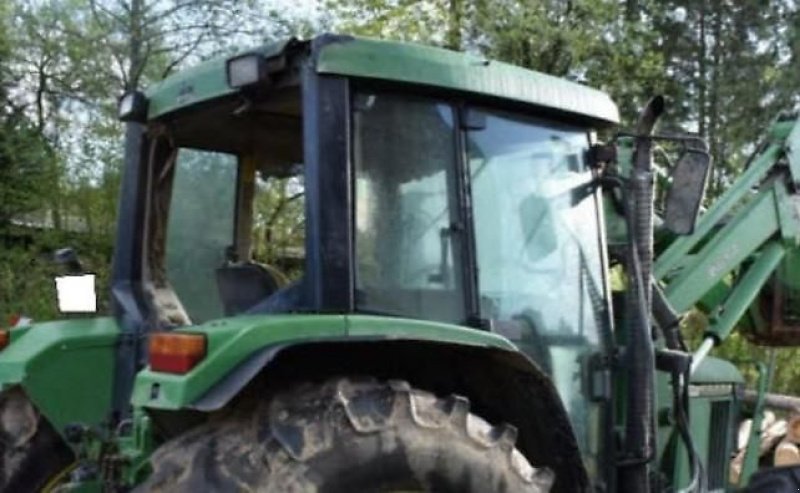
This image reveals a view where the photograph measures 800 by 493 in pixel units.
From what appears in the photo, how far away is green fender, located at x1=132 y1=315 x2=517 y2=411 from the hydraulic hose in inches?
51.7

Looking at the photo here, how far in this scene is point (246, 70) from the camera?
3.95 m

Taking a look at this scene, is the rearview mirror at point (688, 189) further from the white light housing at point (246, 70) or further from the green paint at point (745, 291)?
the white light housing at point (246, 70)

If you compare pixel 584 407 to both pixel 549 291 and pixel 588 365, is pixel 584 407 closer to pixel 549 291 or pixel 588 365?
pixel 588 365

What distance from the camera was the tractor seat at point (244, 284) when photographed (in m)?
4.69

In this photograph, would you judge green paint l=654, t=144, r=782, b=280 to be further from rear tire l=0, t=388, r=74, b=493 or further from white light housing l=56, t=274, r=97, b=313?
rear tire l=0, t=388, r=74, b=493

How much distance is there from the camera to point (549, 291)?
4527 millimetres

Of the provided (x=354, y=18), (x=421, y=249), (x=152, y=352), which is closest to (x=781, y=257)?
(x=421, y=249)

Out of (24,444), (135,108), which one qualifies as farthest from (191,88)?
(24,444)

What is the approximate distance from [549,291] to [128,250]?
1776 millimetres

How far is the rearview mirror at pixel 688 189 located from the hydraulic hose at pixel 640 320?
0.11 meters

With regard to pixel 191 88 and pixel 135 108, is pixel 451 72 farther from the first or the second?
pixel 135 108

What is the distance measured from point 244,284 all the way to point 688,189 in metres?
1.88

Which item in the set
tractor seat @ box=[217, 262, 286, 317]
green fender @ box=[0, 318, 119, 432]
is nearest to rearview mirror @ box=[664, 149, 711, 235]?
tractor seat @ box=[217, 262, 286, 317]

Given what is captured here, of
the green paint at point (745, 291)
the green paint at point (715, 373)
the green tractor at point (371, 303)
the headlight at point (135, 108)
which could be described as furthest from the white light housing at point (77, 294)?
the green paint at point (745, 291)
